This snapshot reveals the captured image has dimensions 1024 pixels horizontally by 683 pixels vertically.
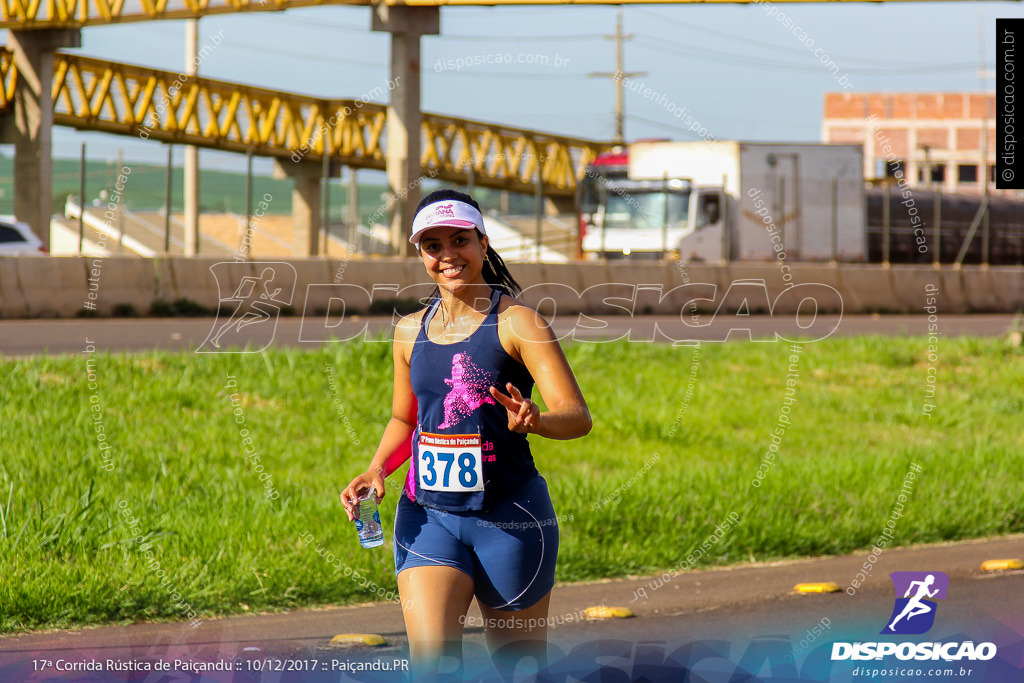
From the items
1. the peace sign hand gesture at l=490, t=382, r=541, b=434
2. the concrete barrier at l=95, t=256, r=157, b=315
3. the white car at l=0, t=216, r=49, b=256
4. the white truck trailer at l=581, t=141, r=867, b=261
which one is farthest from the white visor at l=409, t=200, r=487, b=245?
the white truck trailer at l=581, t=141, r=867, b=261

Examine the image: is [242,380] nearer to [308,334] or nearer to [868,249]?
[308,334]

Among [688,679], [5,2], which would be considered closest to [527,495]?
[688,679]

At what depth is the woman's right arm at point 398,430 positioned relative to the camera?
3873 mm

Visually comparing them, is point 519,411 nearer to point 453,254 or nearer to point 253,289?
point 453,254

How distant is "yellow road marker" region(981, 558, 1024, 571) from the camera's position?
7555 millimetres

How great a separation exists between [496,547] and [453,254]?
0.89 meters

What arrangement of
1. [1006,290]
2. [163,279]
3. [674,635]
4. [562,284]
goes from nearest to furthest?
[674,635] → [163,279] → [562,284] → [1006,290]

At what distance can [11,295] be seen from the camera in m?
18.2

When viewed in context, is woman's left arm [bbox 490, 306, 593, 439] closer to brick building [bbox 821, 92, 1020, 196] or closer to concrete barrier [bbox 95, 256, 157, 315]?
concrete barrier [bbox 95, 256, 157, 315]

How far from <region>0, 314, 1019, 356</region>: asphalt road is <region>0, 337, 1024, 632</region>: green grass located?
196 cm

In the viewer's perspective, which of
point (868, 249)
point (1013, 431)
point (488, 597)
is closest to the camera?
point (488, 597)

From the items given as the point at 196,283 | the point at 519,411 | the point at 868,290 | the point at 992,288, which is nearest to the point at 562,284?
the point at 196,283

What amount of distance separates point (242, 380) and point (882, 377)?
23.1 feet

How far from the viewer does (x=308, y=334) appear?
16.8m
